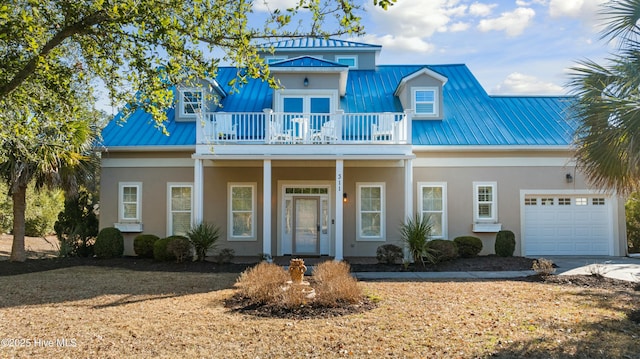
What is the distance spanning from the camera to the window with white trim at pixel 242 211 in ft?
52.2

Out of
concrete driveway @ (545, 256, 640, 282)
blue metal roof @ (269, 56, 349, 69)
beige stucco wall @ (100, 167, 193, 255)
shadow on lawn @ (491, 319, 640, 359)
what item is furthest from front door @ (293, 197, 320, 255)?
shadow on lawn @ (491, 319, 640, 359)

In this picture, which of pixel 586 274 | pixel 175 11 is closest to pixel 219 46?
pixel 175 11

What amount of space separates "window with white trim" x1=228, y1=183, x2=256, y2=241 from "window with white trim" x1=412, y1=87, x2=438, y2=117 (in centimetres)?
619

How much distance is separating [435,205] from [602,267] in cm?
497

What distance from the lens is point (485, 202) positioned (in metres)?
15.7

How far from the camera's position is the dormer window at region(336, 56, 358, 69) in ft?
65.9

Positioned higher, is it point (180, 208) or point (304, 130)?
point (304, 130)

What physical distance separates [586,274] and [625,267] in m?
2.29

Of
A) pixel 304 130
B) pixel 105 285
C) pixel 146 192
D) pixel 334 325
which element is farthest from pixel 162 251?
pixel 334 325

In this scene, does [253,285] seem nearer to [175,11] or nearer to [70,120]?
[70,120]

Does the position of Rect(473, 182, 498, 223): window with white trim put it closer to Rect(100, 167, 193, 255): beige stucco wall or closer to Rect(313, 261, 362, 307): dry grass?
Rect(313, 261, 362, 307): dry grass

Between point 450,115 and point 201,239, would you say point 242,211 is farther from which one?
point 450,115

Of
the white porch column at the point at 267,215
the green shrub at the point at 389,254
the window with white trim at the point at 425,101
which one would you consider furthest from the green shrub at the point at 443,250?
the window with white trim at the point at 425,101

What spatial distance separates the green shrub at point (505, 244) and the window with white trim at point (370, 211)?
11.6 ft
